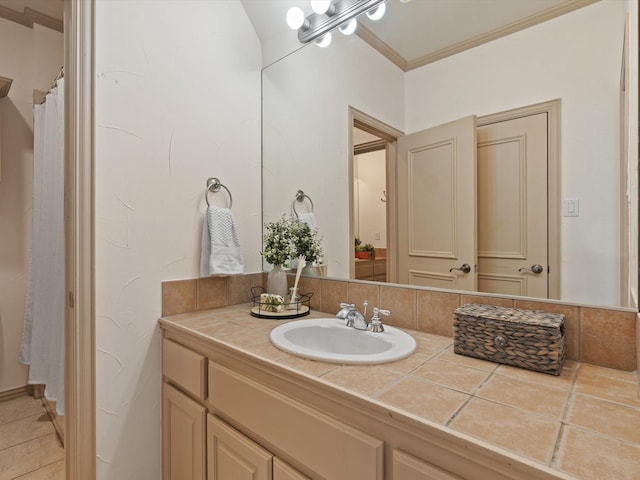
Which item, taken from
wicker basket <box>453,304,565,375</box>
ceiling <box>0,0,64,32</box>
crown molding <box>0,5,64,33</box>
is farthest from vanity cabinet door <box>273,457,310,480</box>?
crown molding <box>0,5,64,33</box>

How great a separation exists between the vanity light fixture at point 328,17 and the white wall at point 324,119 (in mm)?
44

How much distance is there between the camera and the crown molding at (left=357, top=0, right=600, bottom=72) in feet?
2.99

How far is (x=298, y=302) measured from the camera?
139 centimetres

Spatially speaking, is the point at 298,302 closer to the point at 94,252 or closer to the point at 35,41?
the point at 94,252

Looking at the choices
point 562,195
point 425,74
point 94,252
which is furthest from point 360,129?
point 94,252

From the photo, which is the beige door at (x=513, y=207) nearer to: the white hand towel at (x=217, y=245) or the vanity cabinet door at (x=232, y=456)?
the vanity cabinet door at (x=232, y=456)

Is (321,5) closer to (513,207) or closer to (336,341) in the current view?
(513,207)

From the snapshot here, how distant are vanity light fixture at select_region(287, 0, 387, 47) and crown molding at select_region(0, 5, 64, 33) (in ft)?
6.02

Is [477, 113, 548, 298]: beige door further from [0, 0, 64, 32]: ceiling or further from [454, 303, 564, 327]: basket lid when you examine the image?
[0, 0, 64, 32]: ceiling

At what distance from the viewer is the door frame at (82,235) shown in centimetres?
112

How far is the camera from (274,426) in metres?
0.84

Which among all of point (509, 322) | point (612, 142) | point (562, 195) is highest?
point (612, 142)

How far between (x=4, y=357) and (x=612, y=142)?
3228mm

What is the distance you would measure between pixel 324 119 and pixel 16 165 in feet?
7.11
